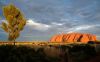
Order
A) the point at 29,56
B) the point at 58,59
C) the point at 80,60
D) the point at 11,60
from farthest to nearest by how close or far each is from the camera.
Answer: the point at 80,60 → the point at 58,59 → the point at 29,56 → the point at 11,60

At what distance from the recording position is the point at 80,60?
18.2 meters

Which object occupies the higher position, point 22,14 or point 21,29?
point 22,14

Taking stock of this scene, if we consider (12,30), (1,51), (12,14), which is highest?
(12,14)

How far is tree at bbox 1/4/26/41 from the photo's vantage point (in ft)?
168

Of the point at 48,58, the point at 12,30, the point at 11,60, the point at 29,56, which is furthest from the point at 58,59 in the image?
the point at 12,30

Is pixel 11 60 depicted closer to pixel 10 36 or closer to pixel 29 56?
pixel 29 56

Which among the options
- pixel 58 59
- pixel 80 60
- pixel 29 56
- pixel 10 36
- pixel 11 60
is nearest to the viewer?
pixel 11 60

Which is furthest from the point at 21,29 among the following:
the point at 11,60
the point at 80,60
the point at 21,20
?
the point at 11,60

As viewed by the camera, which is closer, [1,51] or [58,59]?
[1,51]

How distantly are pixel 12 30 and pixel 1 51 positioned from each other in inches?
1472

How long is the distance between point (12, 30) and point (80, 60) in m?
35.1

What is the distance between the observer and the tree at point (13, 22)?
51.2 metres

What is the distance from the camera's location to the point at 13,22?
51250 millimetres

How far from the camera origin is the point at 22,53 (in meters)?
15.6
